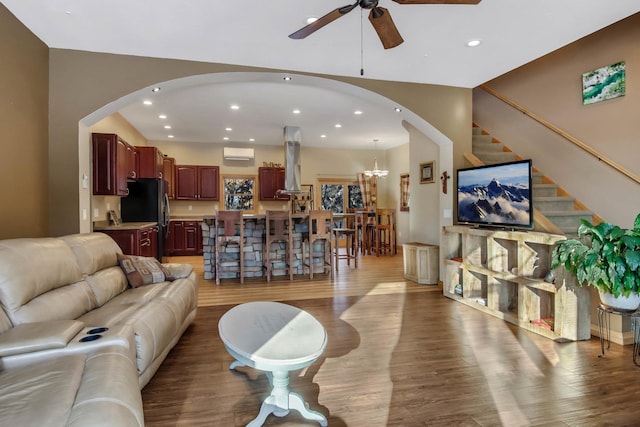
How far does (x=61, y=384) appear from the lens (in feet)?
4.58

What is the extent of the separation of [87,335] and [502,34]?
4.19m

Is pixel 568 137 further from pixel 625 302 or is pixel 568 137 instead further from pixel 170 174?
pixel 170 174

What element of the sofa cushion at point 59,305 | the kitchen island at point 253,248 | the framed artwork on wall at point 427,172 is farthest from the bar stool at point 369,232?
the sofa cushion at point 59,305

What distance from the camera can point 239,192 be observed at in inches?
360

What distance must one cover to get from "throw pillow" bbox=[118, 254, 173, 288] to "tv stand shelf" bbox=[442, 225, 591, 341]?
3509 millimetres

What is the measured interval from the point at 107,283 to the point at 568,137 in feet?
17.6

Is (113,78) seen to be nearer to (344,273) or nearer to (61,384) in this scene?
(61,384)

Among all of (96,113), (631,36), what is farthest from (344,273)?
(631,36)

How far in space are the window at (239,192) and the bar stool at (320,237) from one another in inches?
138

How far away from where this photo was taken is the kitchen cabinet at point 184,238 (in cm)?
815

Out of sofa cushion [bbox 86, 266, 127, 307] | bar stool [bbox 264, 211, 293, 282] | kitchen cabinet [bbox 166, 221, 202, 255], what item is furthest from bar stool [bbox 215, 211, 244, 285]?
kitchen cabinet [bbox 166, 221, 202, 255]

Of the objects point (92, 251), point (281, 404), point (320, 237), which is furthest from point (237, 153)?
point (281, 404)

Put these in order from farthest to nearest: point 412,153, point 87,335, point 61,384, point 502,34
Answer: point 412,153 → point 502,34 → point 87,335 → point 61,384

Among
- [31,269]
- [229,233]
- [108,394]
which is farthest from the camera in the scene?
[229,233]
